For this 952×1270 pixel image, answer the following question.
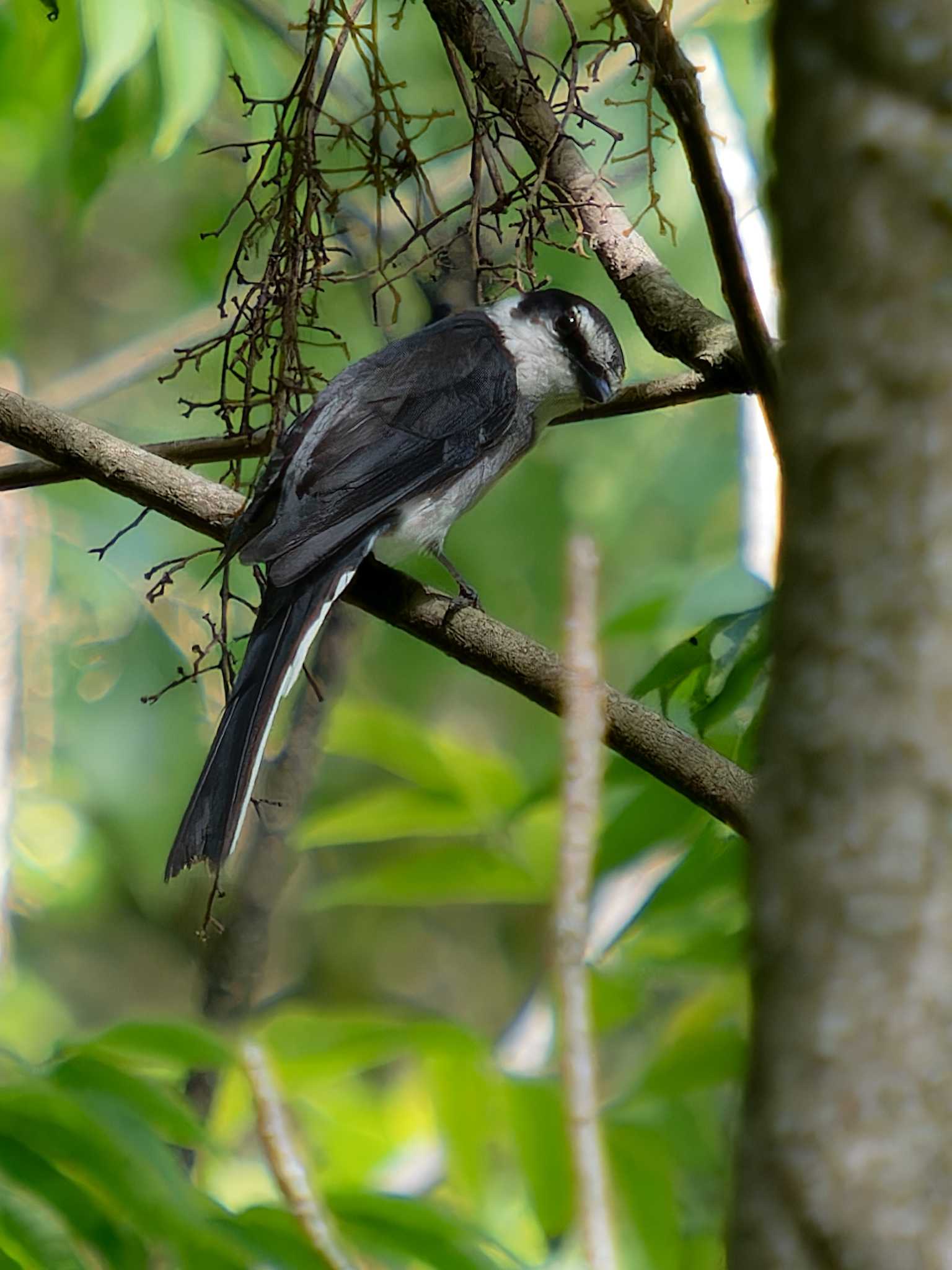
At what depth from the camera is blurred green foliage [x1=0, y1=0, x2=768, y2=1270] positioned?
4.21 feet

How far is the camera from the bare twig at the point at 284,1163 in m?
0.74

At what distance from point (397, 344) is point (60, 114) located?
163 cm

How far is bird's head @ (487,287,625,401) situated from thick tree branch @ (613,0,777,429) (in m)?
1.27

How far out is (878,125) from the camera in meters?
0.50

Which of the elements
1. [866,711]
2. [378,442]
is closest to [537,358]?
[378,442]

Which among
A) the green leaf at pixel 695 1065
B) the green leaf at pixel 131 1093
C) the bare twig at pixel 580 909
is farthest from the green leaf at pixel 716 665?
the bare twig at pixel 580 909

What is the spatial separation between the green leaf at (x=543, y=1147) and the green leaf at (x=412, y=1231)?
38cm

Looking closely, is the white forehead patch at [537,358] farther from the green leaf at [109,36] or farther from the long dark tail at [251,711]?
the green leaf at [109,36]

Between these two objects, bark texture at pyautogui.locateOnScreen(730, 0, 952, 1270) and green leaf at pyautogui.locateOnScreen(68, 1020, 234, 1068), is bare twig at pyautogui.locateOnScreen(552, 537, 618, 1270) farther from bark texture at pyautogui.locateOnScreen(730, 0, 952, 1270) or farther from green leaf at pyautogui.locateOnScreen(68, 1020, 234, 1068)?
green leaf at pyautogui.locateOnScreen(68, 1020, 234, 1068)

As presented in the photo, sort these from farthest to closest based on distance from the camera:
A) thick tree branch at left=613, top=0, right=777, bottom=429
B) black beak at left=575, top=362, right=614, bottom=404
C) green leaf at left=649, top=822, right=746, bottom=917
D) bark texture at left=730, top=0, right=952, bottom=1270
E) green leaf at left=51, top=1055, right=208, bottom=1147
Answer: black beak at left=575, top=362, right=614, bottom=404 → green leaf at left=649, top=822, right=746, bottom=917 → green leaf at left=51, top=1055, right=208, bottom=1147 → thick tree branch at left=613, top=0, right=777, bottom=429 → bark texture at left=730, top=0, right=952, bottom=1270

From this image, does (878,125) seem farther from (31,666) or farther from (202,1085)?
(31,666)

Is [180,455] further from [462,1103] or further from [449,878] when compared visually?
[462,1103]

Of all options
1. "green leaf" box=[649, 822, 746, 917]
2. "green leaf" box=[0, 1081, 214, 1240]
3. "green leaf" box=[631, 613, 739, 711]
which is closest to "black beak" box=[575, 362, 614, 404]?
"green leaf" box=[631, 613, 739, 711]

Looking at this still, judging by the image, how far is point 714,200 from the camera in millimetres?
1169
